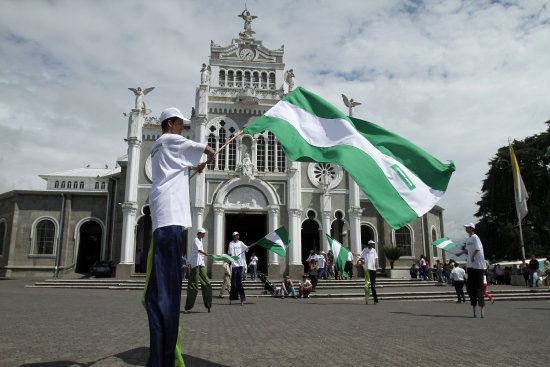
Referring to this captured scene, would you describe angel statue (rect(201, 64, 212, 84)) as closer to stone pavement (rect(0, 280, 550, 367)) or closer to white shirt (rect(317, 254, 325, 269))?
white shirt (rect(317, 254, 325, 269))

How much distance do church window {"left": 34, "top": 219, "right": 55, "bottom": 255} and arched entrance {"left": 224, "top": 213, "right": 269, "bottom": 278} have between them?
13.2 metres

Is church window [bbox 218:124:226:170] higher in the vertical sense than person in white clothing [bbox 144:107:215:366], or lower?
higher

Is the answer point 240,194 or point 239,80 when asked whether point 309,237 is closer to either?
point 240,194

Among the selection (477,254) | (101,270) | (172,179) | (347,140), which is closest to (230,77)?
(101,270)

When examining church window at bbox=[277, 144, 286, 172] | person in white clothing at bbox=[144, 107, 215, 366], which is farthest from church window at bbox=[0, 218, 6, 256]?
person in white clothing at bbox=[144, 107, 215, 366]

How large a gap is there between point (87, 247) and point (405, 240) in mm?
25748

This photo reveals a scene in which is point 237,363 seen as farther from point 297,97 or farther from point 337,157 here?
point 297,97

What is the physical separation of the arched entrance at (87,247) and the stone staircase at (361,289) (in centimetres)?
803

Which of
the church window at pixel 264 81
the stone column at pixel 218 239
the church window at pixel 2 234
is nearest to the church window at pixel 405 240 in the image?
the stone column at pixel 218 239

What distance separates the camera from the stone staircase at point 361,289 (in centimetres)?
1665

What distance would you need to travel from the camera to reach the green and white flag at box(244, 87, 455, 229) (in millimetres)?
5434

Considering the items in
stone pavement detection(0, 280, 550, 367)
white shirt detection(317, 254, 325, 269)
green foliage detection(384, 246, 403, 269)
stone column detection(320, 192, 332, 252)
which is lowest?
stone pavement detection(0, 280, 550, 367)

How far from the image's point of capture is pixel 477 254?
945 centimetres

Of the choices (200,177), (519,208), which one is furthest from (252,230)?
(519,208)
